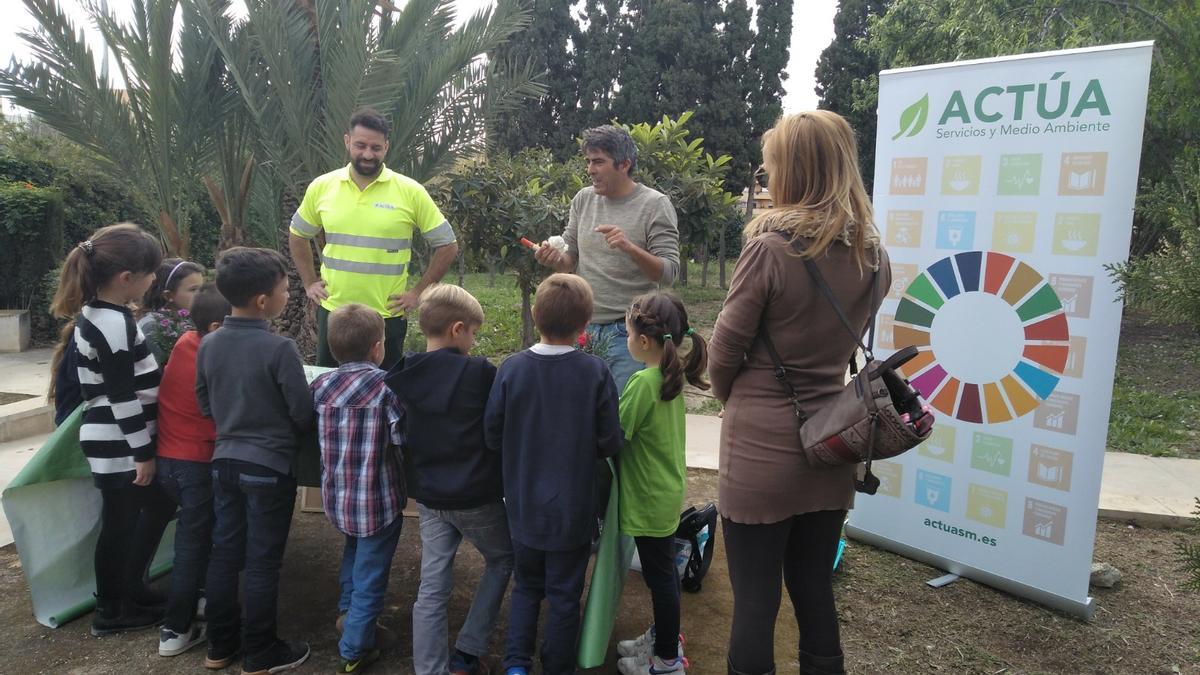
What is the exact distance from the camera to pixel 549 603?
2490 mm

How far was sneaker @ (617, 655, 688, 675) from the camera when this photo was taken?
8.63 feet

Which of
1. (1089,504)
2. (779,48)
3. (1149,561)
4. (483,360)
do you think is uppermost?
(779,48)

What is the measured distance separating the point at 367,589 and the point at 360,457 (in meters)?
0.46

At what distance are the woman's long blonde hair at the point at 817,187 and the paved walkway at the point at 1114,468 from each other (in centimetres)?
321

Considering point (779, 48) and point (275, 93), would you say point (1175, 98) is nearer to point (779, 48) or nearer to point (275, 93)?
point (275, 93)

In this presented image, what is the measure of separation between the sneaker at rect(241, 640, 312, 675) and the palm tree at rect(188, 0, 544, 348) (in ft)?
13.4

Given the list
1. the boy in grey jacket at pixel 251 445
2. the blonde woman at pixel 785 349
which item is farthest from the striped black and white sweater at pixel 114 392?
the blonde woman at pixel 785 349

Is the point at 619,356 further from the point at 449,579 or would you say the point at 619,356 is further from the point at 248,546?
the point at 248,546

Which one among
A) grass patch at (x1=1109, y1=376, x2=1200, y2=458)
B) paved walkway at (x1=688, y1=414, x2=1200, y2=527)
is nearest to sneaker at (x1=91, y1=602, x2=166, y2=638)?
paved walkway at (x1=688, y1=414, x2=1200, y2=527)

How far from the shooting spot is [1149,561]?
Result: 12.5 ft

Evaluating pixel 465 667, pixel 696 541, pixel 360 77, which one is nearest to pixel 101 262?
pixel 465 667

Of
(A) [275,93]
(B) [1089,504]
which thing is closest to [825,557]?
(B) [1089,504]

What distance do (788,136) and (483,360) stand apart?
1.18 meters

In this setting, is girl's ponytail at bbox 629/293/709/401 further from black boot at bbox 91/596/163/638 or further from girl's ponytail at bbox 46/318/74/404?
black boot at bbox 91/596/163/638
